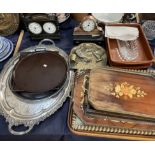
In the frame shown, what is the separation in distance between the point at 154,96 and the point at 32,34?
0.60 meters

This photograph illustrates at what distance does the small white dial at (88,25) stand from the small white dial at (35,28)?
200 millimetres

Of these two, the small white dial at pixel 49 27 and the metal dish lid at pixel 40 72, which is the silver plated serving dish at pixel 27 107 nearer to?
the metal dish lid at pixel 40 72

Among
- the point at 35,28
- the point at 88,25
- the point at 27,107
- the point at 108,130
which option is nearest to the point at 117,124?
the point at 108,130

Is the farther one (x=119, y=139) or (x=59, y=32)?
(x=59, y=32)

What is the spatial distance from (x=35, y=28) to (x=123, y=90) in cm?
50

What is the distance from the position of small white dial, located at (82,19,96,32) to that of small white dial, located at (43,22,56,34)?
137 mm

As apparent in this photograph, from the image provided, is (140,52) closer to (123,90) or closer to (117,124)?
(123,90)

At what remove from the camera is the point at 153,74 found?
0.75m

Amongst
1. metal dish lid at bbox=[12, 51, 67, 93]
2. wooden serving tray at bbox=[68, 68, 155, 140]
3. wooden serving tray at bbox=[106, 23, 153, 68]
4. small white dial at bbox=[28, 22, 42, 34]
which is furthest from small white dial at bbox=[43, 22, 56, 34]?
wooden serving tray at bbox=[68, 68, 155, 140]

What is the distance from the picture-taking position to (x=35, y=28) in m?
0.92
